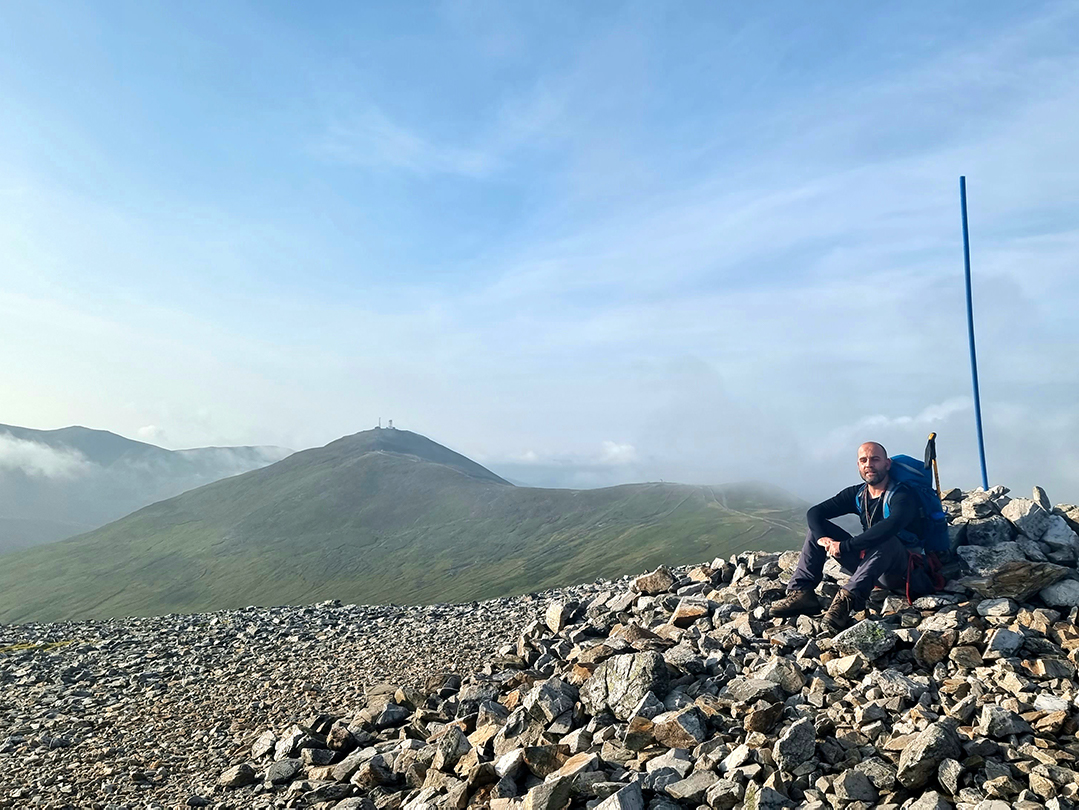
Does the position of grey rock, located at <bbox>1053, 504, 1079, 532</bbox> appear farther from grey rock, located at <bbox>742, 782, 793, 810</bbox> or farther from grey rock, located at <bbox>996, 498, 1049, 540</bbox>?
grey rock, located at <bbox>742, 782, 793, 810</bbox>

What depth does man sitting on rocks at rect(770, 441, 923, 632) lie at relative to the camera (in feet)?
38.9

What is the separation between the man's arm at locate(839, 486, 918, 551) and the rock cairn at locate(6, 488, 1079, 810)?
3.18ft

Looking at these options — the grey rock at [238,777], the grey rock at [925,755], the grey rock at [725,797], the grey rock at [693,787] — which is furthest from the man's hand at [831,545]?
the grey rock at [238,777]

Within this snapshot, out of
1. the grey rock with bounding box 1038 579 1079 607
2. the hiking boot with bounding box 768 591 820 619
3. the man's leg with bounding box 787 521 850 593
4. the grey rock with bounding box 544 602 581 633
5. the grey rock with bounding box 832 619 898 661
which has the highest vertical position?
the man's leg with bounding box 787 521 850 593

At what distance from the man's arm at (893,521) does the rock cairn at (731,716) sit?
971 mm

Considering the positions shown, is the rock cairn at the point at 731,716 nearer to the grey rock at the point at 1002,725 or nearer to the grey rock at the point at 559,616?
the grey rock at the point at 1002,725

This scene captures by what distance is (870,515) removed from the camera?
41.9 ft

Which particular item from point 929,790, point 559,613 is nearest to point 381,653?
point 559,613

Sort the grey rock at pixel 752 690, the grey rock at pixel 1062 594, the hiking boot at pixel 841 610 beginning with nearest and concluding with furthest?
1. the grey rock at pixel 752 690
2. the grey rock at pixel 1062 594
3. the hiking boot at pixel 841 610

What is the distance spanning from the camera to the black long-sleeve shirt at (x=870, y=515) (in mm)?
11875

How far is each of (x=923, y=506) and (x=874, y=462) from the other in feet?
3.61

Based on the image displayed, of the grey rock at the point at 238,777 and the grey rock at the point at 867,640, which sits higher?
the grey rock at the point at 867,640

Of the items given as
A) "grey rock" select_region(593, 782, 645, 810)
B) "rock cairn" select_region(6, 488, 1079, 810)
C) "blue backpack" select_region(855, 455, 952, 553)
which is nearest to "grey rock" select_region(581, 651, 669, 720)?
"rock cairn" select_region(6, 488, 1079, 810)

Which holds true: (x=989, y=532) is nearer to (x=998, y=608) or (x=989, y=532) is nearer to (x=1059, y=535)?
(x=1059, y=535)
